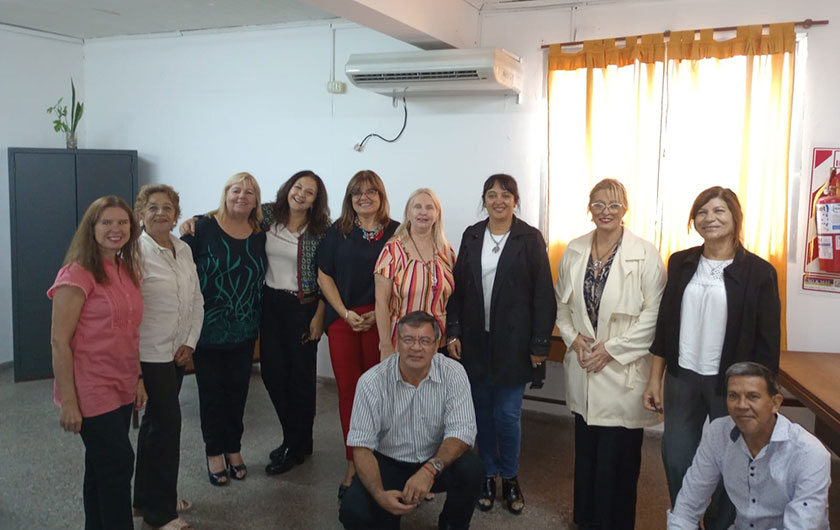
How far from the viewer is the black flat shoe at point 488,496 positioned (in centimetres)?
304

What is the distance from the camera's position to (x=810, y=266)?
3.62 meters

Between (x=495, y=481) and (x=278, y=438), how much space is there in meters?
1.36

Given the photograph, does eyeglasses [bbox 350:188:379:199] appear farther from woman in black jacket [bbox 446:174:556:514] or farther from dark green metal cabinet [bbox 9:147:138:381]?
dark green metal cabinet [bbox 9:147:138:381]

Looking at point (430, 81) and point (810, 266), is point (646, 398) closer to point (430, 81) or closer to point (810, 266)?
point (810, 266)

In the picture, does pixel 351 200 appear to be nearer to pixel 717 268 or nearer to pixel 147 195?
pixel 147 195

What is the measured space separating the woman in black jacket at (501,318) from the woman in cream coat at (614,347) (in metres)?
0.23

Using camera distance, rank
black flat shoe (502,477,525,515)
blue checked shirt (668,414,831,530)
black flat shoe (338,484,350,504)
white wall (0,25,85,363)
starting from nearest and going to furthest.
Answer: blue checked shirt (668,414,831,530) → black flat shoe (502,477,525,515) → black flat shoe (338,484,350,504) → white wall (0,25,85,363)

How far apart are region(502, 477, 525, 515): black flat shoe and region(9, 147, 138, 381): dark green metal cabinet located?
3647mm

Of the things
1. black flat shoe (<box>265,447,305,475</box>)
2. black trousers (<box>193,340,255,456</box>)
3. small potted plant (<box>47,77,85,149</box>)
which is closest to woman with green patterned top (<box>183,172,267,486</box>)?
black trousers (<box>193,340,255,456</box>)

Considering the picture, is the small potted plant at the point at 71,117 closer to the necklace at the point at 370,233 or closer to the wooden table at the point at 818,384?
the necklace at the point at 370,233

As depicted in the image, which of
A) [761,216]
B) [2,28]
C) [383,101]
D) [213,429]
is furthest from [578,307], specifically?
[2,28]

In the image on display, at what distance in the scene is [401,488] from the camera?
2600mm

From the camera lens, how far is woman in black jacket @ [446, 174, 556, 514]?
9.57 feet

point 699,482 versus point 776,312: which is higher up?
point 776,312
